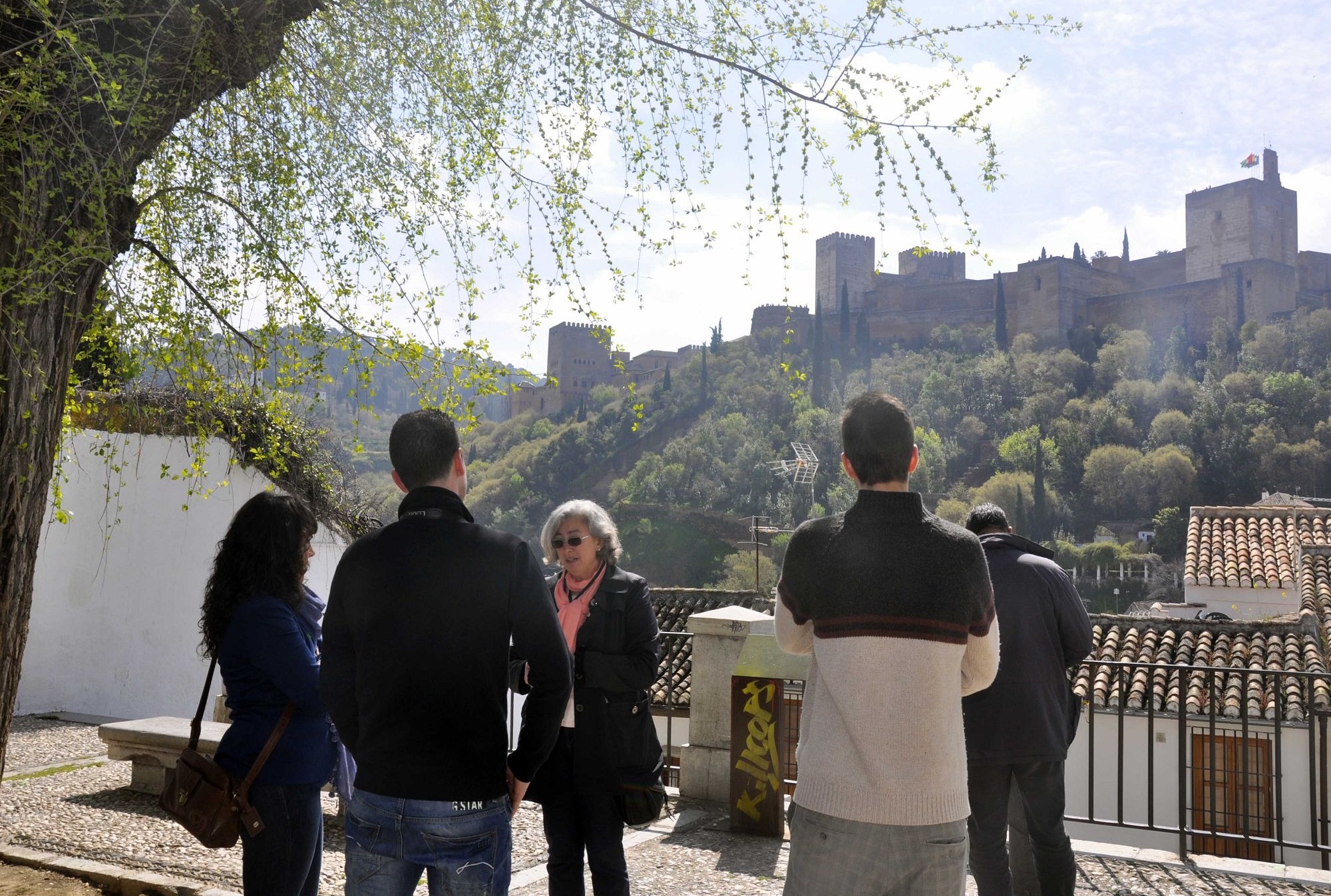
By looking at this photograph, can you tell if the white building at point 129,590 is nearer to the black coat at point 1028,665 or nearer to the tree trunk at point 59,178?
the tree trunk at point 59,178

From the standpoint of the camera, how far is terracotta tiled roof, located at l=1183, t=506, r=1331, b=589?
20047 millimetres

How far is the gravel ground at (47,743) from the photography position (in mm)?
6492

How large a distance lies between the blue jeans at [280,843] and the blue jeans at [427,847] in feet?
1.40

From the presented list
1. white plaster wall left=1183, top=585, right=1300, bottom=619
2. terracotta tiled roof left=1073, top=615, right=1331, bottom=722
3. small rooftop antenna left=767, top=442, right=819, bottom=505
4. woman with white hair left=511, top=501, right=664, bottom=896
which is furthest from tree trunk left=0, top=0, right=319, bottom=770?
small rooftop antenna left=767, top=442, right=819, bottom=505

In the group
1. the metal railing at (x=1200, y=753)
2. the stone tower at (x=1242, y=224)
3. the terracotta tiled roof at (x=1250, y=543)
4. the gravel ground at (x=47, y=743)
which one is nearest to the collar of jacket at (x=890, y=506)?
the gravel ground at (x=47, y=743)

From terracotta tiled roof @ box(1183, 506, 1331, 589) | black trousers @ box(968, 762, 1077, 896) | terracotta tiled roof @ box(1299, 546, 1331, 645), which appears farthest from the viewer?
terracotta tiled roof @ box(1183, 506, 1331, 589)

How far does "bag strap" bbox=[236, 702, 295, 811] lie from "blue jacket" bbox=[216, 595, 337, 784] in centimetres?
2

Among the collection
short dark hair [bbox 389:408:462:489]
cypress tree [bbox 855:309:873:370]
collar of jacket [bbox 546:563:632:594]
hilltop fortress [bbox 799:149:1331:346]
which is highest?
hilltop fortress [bbox 799:149:1331:346]

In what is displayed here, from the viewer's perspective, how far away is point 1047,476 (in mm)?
59844

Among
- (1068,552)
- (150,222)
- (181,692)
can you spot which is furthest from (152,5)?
(1068,552)

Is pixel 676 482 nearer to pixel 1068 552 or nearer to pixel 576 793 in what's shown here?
pixel 1068 552

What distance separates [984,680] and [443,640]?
1.09 meters

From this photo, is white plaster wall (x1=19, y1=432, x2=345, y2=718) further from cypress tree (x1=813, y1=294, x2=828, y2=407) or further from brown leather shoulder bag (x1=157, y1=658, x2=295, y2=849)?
cypress tree (x1=813, y1=294, x2=828, y2=407)

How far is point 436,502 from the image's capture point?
221cm
